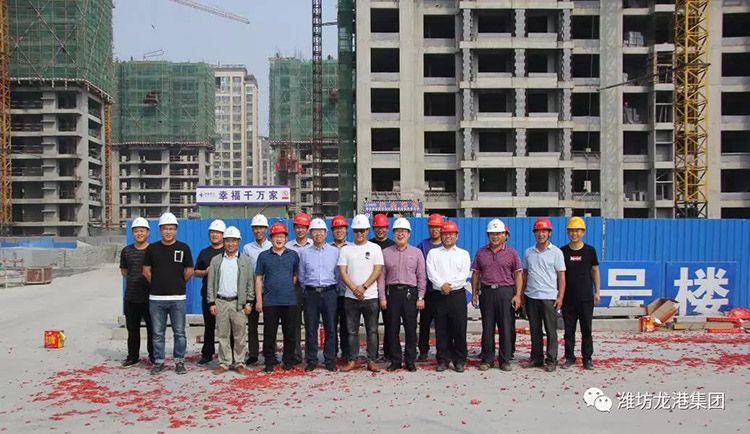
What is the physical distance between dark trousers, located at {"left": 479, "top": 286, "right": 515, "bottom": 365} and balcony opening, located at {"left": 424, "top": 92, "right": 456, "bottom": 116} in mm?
39196

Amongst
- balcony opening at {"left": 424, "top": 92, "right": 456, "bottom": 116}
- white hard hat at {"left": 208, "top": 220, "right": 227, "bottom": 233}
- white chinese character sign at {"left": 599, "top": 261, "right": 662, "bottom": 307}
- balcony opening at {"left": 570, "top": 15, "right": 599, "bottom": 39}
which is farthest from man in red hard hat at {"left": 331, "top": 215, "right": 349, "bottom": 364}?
balcony opening at {"left": 570, "top": 15, "right": 599, "bottom": 39}

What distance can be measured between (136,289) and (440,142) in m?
39.1

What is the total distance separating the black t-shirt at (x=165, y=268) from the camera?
8359 millimetres

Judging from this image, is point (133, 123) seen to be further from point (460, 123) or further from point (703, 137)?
point (703, 137)

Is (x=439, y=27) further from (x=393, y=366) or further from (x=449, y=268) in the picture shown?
(x=393, y=366)

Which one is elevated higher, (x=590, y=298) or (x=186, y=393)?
(x=590, y=298)

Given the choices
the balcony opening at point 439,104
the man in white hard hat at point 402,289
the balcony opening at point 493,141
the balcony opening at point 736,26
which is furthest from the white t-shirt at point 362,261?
the balcony opening at point 736,26

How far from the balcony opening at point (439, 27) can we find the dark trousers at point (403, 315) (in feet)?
134

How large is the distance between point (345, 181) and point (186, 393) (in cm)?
4446

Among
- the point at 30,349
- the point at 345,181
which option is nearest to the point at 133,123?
the point at 345,181

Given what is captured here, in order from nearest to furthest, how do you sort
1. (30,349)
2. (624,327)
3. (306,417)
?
(306,417)
(30,349)
(624,327)

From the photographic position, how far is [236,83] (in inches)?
6309

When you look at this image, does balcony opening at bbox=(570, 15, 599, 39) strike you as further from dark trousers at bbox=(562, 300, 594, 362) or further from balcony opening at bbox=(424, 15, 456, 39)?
dark trousers at bbox=(562, 300, 594, 362)

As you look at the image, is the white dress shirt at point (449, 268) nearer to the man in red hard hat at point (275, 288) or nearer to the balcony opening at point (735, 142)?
the man in red hard hat at point (275, 288)
